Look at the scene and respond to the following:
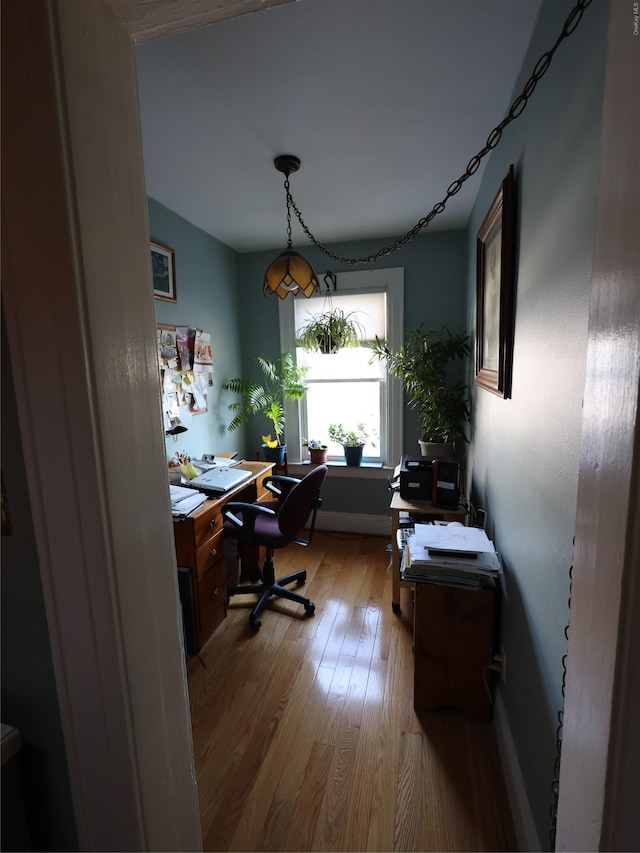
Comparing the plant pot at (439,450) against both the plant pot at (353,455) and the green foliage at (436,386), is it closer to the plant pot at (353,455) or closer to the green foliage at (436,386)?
the green foliage at (436,386)

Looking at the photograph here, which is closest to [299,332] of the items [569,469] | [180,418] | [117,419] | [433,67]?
[180,418]

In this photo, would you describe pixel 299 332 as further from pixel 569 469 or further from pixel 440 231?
pixel 569 469

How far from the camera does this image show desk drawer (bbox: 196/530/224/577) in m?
1.93

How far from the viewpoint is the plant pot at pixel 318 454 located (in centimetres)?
330

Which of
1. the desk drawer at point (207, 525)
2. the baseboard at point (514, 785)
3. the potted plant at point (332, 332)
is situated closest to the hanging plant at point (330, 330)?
the potted plant at point (332, 332)

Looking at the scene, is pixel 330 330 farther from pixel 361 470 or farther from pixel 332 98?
pixel 332 98

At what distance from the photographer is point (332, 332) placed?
9.89 ft

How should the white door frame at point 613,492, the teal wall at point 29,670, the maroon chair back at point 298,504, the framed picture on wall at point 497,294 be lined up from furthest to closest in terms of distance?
the maroon chair back at point 298,504, the framed picture on wall at point 497,294, the teal wall at point 29,670, the white door frame at point 613,492

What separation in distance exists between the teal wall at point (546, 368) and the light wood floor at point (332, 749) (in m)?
0.28

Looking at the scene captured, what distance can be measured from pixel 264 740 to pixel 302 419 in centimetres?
232

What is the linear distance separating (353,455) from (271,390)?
93 centimetres

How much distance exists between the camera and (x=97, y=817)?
57cm

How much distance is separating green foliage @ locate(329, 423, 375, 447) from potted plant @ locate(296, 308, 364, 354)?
0.69m

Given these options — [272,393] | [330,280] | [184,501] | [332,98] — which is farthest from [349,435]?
[332,98]
